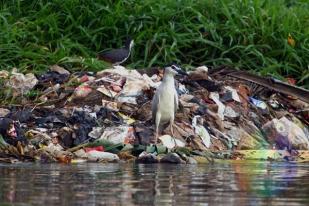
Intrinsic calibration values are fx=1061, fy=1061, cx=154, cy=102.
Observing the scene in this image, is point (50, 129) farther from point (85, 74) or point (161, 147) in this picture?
point (85, 74)

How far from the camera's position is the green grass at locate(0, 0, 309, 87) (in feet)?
48.4

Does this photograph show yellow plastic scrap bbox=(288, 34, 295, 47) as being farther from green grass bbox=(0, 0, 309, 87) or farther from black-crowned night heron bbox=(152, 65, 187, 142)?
black-crowned night heron bbox=(152, 65, 187, 142)

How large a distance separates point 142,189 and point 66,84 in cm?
592

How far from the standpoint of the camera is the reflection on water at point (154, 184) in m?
6.51

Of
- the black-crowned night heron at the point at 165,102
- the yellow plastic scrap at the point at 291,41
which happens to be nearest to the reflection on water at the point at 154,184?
the black-crowned night heron at the point at 165,102

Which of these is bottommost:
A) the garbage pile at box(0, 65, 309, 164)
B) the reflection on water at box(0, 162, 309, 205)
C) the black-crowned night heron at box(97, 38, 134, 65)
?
the reflection on water at box(0, 162, 309, 205)

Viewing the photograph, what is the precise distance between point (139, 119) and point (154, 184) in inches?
184

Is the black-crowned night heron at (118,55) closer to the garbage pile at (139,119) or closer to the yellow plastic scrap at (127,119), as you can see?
the garbage pile at (139,119)

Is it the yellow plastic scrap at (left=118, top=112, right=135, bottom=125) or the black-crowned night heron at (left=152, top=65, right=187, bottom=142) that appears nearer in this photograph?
the black-crowned night heron at (left=152, top=65, right=187, bottom=142)

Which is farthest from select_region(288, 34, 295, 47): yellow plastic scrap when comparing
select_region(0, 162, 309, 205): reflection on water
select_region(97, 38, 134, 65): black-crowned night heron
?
select_region(0, 162, 309, 205): reflection on water

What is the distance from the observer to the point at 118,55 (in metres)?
14.4

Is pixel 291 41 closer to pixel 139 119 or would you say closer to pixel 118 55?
pixel 118 55

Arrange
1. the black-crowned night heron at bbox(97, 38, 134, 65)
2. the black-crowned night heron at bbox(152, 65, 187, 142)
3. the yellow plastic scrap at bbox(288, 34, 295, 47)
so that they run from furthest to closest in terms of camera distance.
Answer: the yellow plastic scrap at bbox(288, 34, 295, 47) < the black-crowned night heron at bbox(97, 38, 134, 65) < the black-crowned night heron at bbox(152, 65, 187, 142)

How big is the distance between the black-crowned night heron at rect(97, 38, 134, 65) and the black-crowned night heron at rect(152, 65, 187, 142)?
2.24 metres
